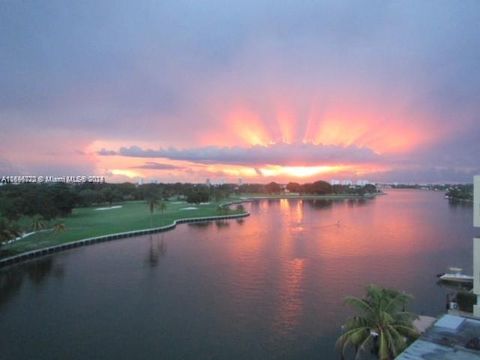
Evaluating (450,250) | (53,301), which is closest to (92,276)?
(53,301)

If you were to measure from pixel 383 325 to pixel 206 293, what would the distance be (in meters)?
22.7

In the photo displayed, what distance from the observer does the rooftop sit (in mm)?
15961

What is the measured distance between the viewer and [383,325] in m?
18.2

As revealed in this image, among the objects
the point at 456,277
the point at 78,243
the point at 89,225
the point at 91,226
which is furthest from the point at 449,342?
the point at 89,225

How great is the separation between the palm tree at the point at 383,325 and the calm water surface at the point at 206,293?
7.30m

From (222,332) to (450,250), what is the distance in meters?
46.3

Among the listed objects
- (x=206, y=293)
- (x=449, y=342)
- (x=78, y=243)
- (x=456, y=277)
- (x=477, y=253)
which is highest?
(x=477, y=253)

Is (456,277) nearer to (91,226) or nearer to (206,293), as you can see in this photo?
(206,293)

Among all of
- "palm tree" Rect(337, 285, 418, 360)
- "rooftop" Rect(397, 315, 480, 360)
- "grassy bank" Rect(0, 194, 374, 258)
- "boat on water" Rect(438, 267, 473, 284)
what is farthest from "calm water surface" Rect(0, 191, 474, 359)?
"rooftop" Rect(397, 315, 480, 360)

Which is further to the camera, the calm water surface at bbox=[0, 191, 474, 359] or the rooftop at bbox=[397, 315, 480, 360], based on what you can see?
the calm water surface at bbox=[0, 191, 474, 359]

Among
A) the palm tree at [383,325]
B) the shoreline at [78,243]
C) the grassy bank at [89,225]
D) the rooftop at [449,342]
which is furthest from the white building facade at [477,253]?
the grassy bank at [89,225]

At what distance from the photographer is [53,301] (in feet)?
119

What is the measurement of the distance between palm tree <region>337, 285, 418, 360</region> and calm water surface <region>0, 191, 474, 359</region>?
730 cm

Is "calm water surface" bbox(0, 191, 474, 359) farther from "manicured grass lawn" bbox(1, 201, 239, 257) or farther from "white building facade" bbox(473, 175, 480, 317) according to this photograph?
"white building facade" bbox(473, 175, 480, 317)
